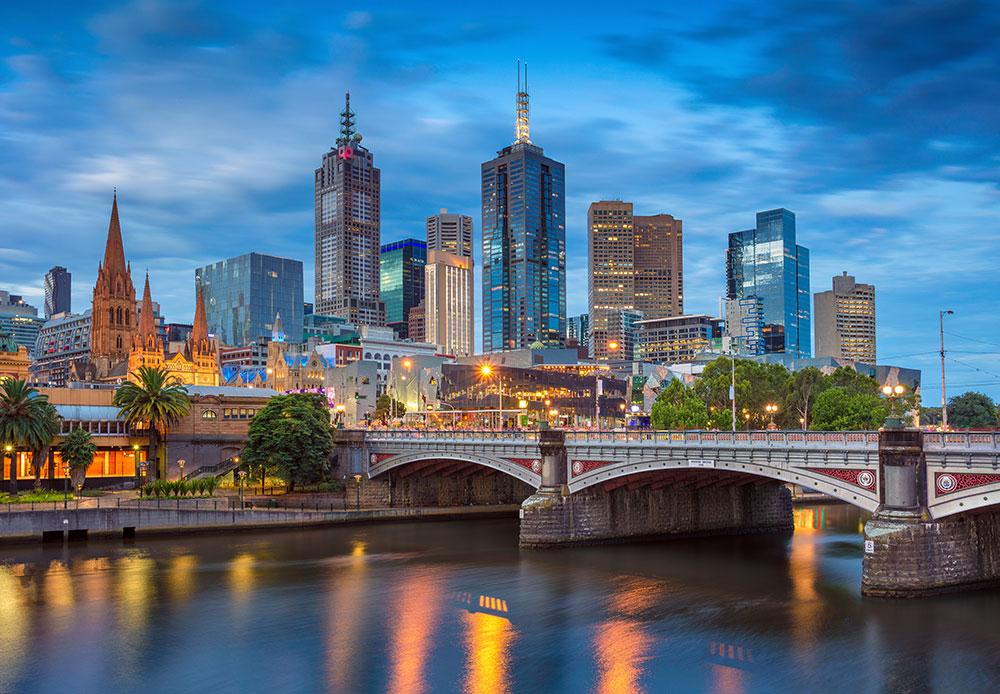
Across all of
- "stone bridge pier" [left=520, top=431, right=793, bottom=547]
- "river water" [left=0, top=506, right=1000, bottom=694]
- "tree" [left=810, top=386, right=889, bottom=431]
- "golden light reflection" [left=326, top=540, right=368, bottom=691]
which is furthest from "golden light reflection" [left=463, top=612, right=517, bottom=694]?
"tree" [left=810, top=386, right=889, bottom=431]

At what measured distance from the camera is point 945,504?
1911 inches

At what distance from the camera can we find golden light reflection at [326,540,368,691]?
40.7 meters

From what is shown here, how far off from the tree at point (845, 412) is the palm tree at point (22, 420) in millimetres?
83147

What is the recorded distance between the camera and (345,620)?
50125mm

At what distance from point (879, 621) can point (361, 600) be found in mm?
28068

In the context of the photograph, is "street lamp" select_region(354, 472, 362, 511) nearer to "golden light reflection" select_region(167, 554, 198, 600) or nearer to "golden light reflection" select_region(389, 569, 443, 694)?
"golden light reflection" select_region(167, 554, 198, 600)

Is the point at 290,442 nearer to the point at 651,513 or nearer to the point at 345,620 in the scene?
the point at 651,513

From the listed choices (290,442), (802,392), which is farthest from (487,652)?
(802,392)

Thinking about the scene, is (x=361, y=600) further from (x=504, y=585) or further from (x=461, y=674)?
(x=461, y=674)

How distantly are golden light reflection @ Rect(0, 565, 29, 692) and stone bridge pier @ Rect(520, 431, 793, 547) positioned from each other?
34.5 meters

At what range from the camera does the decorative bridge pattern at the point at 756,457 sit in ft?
157

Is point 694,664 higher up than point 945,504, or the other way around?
point 945,504

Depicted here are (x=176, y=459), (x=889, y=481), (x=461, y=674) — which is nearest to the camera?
(x=461, y=674)

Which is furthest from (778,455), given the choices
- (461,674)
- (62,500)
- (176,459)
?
(176,459)
